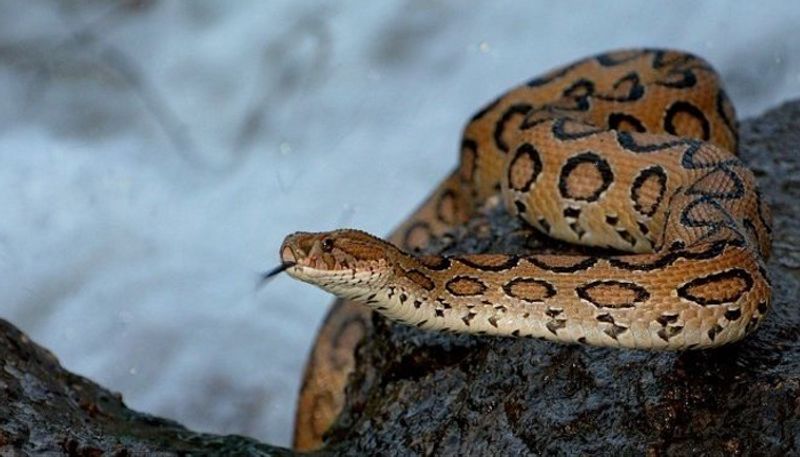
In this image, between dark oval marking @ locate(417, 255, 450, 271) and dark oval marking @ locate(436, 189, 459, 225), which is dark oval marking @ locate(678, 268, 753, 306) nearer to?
dark oval marking @ locate(417, 255, 450, 271)

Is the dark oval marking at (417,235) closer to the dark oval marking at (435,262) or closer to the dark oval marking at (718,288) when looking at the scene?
the dark oval marking at (435,262)

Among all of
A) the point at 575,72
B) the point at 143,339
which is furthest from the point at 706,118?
the point at 143,339

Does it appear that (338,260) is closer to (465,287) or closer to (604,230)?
(465,287)

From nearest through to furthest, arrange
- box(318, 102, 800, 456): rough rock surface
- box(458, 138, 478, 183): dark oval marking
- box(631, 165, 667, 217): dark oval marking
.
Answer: box(318, 102, 800, 456): rough rock surface
box(631, 165, 667, 217): dark oval marking
box(458, 138, 478, 183): dark oval marking

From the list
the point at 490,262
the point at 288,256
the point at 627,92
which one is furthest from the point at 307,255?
the point at 627,92

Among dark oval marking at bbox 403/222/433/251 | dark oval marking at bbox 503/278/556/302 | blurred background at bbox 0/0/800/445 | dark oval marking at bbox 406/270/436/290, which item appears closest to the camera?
dark oval marking at bbox 503/278/556/302

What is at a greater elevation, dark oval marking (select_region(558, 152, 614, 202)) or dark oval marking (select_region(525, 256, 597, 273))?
dark oval marking (select_region(558, 152, 614, 202))

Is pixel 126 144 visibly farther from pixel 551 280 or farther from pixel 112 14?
pixel 551 280

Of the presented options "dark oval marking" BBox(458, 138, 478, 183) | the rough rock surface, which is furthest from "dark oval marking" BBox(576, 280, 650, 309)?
"dark oval marking" BBox(458, 138, 478, 183)
